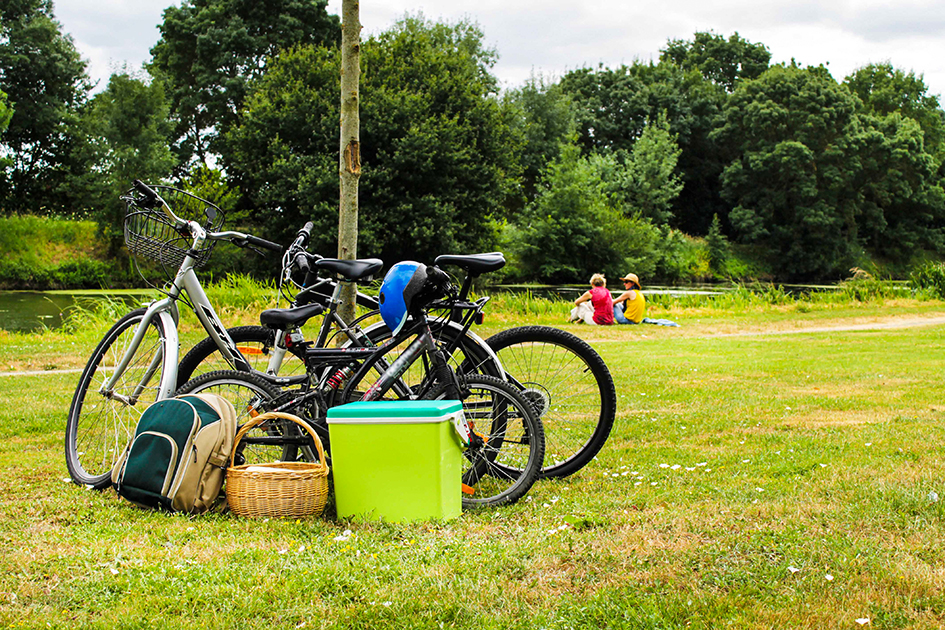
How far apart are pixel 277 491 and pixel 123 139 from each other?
31292 mm

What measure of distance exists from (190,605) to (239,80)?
120 ft

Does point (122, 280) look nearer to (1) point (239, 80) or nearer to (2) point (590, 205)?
(1) point (239, 80)

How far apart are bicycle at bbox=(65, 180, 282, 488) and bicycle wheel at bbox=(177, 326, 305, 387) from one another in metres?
0.11

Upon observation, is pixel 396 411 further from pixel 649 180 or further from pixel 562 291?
pixel 649 180

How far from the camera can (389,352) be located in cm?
376

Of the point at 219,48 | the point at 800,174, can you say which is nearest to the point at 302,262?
the point at 219,48

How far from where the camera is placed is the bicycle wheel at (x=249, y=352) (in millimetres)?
4129

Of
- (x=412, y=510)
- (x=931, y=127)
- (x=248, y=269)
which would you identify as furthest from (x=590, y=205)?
(x=931, y=127)

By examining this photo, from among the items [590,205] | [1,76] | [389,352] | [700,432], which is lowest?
[700,432]

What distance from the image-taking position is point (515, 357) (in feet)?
13.4

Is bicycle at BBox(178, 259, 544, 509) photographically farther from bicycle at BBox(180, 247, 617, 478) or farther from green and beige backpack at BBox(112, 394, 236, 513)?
green and beige backpack at BBox(112, 394, 236, 513)

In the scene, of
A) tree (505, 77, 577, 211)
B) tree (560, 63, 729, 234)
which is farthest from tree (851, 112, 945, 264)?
Result: tree (505, 77, 577, 211)

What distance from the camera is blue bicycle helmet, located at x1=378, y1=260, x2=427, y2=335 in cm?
366

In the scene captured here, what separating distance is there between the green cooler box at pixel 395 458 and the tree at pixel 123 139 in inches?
1165
